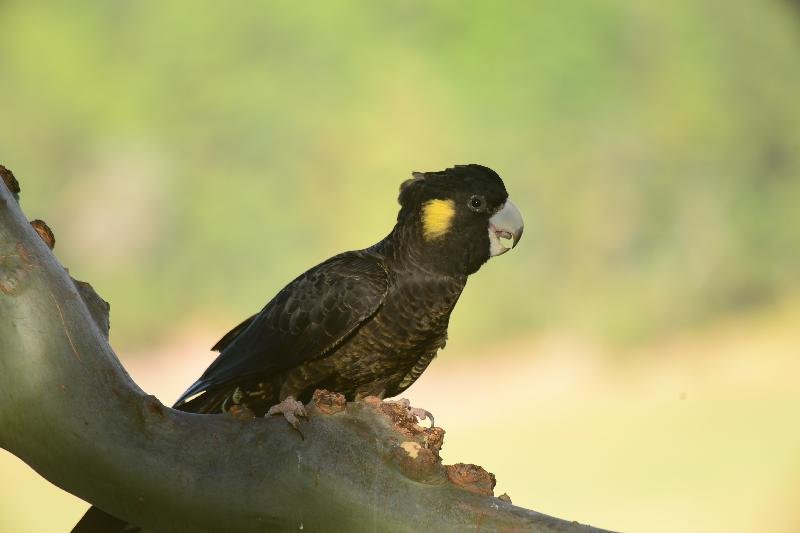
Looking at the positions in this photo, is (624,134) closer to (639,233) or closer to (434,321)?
(639,233)

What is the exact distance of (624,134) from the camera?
28.1ft

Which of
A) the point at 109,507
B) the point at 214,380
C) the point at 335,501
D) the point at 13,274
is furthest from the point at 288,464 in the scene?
the point at 214,380

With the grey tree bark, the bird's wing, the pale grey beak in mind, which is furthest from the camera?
the pale grey beak

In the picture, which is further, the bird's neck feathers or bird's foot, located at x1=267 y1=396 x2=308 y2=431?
the bird's neck feathers

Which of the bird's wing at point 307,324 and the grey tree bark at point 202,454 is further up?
the bird's wing at point 307,324

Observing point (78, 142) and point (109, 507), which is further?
point (78, 142)

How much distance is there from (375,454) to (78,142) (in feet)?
22.9

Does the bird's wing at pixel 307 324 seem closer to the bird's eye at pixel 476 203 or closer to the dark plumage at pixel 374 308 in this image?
the dark plumage at pixel 374 308

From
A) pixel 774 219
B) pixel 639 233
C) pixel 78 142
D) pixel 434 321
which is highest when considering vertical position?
pixel 774 219

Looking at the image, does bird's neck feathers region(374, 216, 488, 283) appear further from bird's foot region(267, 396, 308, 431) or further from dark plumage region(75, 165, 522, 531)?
bird's foot region(267, 396, 308, 431)

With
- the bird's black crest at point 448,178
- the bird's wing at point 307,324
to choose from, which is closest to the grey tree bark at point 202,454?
the bird's wing at point 307,324

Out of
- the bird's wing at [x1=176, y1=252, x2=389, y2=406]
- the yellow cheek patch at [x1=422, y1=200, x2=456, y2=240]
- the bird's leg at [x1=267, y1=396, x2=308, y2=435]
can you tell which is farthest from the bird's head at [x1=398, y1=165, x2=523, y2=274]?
the bird's leg at [x1=267, y1=396, x2=308, y2=435]

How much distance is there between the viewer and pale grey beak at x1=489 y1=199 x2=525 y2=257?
122 inches

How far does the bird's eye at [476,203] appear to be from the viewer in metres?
3.10
